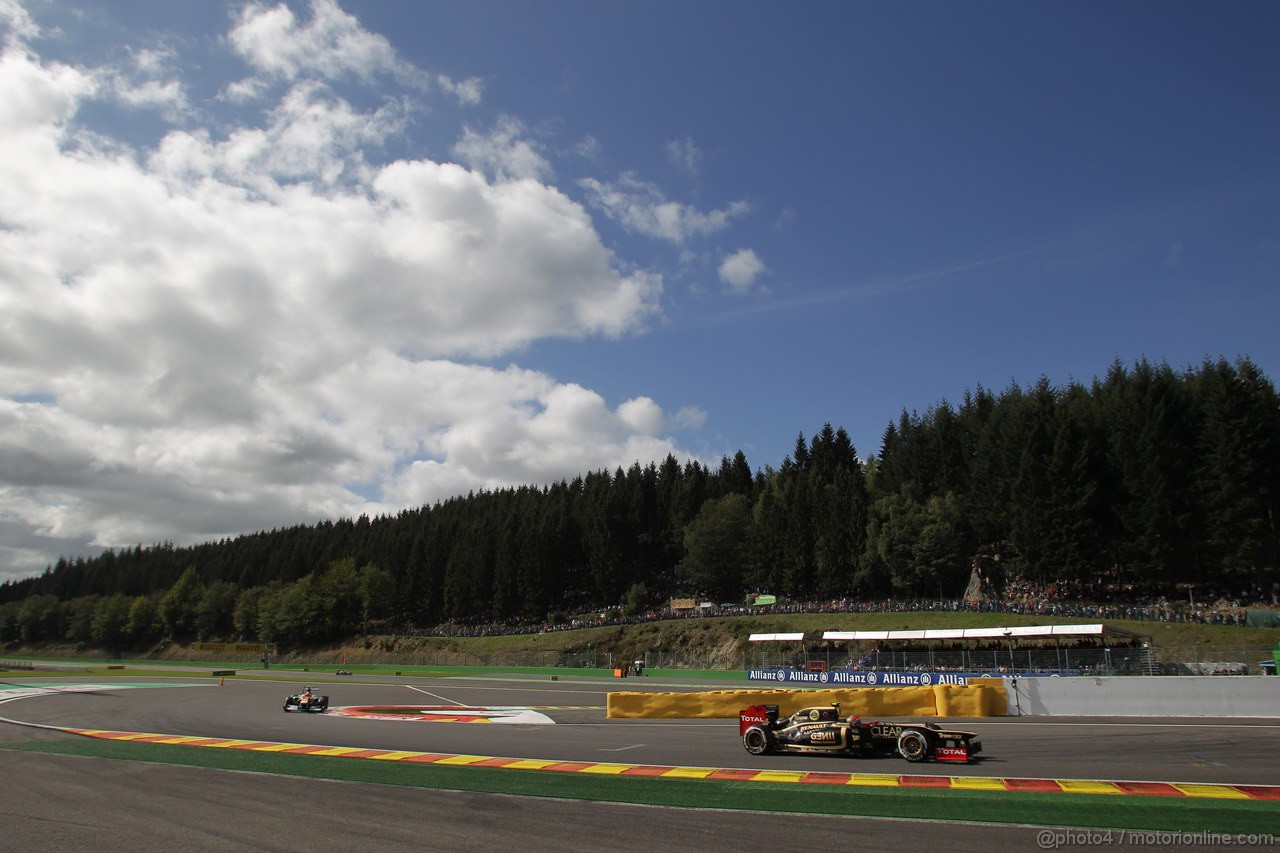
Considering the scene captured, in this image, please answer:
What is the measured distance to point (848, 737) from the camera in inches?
676

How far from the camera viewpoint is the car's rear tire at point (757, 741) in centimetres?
1783

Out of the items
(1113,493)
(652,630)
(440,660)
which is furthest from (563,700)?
(1113,493)

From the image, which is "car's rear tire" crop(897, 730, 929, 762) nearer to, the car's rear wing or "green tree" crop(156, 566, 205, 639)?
the car's rear wing

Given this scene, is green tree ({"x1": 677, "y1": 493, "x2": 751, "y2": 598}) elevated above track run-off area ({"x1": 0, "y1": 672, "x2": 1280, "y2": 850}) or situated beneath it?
elevated above

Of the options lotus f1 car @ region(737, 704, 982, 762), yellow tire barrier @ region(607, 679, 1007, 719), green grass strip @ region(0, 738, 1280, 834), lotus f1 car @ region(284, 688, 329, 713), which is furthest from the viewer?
lotus f1 car @ region(284, 688, 329, 713)

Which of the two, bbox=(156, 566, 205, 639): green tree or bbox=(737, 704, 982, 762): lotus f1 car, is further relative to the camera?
bbox=(156, 566, 205, 639): green tree

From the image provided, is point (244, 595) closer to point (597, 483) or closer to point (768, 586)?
point (597, 483)

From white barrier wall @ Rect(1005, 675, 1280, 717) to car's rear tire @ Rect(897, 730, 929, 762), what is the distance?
12.1 m

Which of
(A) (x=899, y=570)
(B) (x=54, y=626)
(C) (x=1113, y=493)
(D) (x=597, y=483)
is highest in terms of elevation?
(D) (x=597, y=483)

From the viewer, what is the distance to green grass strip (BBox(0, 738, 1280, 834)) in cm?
Answer: 1057

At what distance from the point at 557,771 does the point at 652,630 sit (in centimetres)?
6421

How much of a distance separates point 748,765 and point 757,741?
5.56 feet

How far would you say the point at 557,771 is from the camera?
1590cm

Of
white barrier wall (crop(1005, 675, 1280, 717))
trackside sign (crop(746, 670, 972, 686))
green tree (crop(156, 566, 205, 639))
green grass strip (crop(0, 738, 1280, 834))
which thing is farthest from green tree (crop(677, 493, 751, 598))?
green tree (crop(156, 566, 205, 639))
